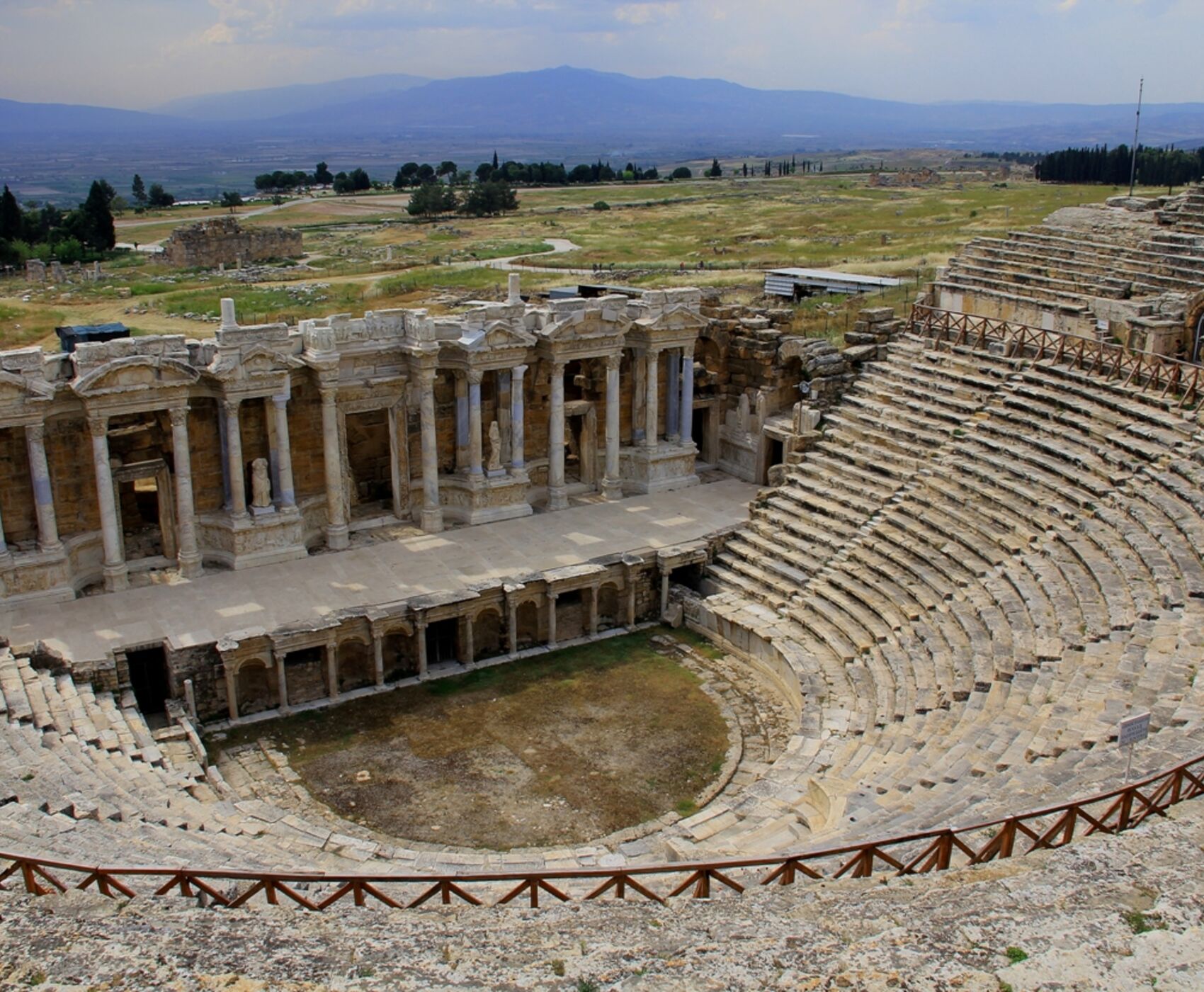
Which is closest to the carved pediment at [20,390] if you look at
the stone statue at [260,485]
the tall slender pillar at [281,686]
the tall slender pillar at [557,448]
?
the stone statue at [260,485]

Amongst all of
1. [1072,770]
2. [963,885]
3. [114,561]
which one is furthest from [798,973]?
[114,561]

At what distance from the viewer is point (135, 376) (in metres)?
22.6

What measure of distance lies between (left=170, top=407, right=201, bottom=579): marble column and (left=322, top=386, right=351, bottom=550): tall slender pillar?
2645 millimetres

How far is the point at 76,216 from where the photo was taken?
61.6 m

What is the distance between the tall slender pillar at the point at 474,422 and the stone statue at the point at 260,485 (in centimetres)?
445

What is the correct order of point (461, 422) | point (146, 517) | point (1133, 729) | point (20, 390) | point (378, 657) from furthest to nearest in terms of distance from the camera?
point (461, 422) → point (146, 517) → point (378, 657) → point (20, 390) → point (1133, 729)

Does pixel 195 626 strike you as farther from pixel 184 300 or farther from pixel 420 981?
pixel 184 300

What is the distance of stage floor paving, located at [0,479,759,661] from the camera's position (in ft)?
71.1

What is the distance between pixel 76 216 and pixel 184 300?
23.2m

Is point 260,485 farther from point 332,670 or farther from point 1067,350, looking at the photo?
point 1067,350

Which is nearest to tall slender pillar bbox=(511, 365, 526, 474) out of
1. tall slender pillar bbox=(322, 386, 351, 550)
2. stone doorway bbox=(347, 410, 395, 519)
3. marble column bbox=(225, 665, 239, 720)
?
stone doorway bbox=(347, 410, 395, 519)

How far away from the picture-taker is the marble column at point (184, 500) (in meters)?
23.4

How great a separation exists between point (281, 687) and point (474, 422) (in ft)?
25.1

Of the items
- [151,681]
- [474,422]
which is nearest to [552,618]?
[474,422]
